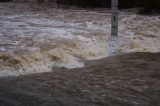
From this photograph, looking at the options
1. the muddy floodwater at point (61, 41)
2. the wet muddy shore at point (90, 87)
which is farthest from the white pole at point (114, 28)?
the wet muddy shore at point (90, 87)

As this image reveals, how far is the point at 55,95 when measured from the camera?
686 centimetres

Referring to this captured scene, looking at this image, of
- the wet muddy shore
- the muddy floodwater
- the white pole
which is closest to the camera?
the wet muddy shore

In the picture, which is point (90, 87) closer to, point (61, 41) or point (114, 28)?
point (114, 28)

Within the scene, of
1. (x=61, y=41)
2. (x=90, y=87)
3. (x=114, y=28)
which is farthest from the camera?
(x=61, y=41)

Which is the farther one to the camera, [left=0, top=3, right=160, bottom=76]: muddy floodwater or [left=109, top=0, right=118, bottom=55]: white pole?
[left=0, top=3, right=160, bottom=76]: muddy floodwater

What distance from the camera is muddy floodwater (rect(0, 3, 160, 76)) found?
9.39 metres

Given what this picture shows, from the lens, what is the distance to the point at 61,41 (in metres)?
11.4

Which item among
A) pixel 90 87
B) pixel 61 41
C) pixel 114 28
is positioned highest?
pixel 114 28

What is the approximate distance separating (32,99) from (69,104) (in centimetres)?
61

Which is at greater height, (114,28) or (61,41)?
(114,28)

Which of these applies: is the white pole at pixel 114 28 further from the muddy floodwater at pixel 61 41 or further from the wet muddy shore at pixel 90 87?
the wet muddy shore at pixel 90 87

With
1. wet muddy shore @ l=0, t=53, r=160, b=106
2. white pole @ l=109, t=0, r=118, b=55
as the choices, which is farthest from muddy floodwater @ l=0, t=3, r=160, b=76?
wet muddy shore @ l=0, t=53, r=160, b=106

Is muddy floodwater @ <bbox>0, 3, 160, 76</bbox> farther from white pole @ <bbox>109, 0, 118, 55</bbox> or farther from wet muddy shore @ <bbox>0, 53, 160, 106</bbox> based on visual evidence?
wet muddy shore @ <bbox>0, 53, 160, 106</bbox>

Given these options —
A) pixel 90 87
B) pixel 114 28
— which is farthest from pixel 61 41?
pixel 90 87
